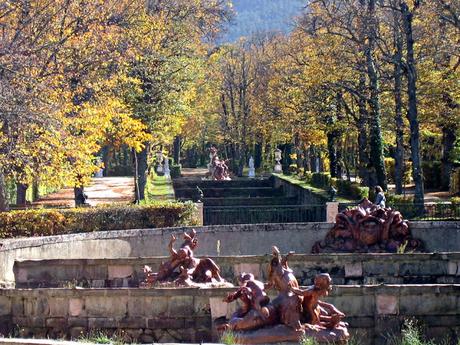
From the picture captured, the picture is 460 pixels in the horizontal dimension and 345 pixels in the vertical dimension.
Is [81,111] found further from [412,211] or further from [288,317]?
[288,317]

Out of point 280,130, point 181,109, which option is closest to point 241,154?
point 280,130

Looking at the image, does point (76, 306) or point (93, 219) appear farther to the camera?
point (93, 219)

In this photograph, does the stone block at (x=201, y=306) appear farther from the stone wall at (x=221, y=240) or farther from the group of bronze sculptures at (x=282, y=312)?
the stone wall at (x=221, y=240)

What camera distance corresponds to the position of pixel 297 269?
19.5 metres

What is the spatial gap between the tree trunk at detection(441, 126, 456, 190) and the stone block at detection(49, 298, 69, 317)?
2911 cm

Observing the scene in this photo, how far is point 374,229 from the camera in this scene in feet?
74.7

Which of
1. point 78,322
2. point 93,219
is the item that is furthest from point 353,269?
point 93,219

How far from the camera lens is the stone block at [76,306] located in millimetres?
15289

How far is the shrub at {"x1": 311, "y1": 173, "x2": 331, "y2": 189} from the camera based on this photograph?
41.7m

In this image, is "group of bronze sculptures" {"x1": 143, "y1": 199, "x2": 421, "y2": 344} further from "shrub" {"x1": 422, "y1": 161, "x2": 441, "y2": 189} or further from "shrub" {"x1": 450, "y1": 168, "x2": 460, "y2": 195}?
"shrub" {"x1": 422, "y1": 161, "x2": 441, "y2": 189}

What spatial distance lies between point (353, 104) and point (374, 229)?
60.5 feet

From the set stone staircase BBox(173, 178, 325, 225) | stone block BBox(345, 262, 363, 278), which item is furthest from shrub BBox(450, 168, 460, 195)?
stone block BBox(345, 262, 363, 278)

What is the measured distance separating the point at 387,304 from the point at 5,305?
6757 millimetres

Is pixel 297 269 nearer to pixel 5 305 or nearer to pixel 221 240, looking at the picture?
pixel 221 240
